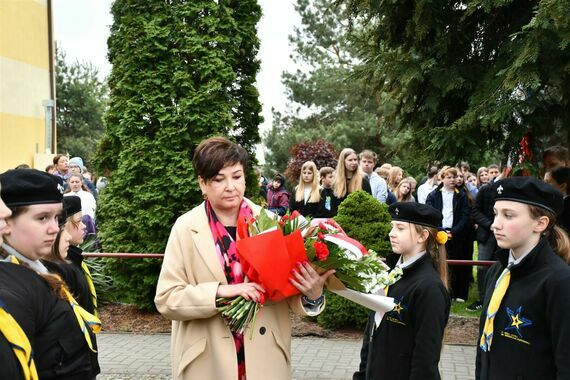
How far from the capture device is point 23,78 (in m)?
23.9

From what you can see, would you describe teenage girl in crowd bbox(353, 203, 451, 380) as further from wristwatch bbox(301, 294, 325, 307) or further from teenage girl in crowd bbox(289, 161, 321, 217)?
teenage girl in crowd bbox(289, 161, 321, 217)

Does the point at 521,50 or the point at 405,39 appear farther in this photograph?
the point at 405,39

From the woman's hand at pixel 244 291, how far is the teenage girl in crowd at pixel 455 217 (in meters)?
7.71

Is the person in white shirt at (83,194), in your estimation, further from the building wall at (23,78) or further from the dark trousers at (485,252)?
the building wall at (23,78)

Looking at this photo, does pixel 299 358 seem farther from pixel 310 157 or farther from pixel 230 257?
pixel 310 157

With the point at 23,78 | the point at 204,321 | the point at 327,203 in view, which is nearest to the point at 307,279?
the point at 204,321

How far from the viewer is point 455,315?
978 cm

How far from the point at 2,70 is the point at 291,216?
2134 cm

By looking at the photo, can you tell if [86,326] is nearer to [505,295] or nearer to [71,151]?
Answer: [505,295]

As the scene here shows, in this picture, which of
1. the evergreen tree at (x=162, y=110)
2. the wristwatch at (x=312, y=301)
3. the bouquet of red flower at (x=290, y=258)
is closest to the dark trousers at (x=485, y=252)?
the evergreen tree at (x=162, y=110)

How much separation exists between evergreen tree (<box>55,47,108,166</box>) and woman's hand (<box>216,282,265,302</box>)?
4301 centimetres

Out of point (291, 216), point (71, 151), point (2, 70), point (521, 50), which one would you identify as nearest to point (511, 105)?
point (521, 50)

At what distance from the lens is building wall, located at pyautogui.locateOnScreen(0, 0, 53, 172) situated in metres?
22.3

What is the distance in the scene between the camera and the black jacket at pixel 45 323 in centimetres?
247
